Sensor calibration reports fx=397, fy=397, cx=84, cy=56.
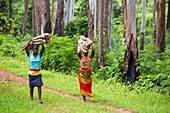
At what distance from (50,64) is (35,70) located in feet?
27.5

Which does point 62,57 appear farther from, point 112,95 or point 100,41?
point 112,95

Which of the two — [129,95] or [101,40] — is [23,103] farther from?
[101,40]

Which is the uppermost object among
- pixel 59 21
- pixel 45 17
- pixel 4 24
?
pixel 45 17

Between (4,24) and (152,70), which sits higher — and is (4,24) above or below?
above

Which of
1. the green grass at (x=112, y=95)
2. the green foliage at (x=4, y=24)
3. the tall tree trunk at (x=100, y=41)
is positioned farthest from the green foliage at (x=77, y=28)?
the green grass at (x=112, y=95)

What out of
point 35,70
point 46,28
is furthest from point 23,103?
point 46,28

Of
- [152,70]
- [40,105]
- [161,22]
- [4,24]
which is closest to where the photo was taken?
[40,105]

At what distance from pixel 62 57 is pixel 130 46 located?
433 centimetres

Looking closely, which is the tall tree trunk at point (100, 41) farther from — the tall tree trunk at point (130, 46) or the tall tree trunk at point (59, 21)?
the tall tree trunk at point (59, 21)

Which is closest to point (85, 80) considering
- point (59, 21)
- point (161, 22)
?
point (161, 22)

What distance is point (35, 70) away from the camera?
1097 cm

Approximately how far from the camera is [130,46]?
1556 cm

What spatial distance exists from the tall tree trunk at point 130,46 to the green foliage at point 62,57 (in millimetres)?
3660

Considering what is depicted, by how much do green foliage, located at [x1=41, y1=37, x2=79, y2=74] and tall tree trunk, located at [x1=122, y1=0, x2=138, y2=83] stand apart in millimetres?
3660
